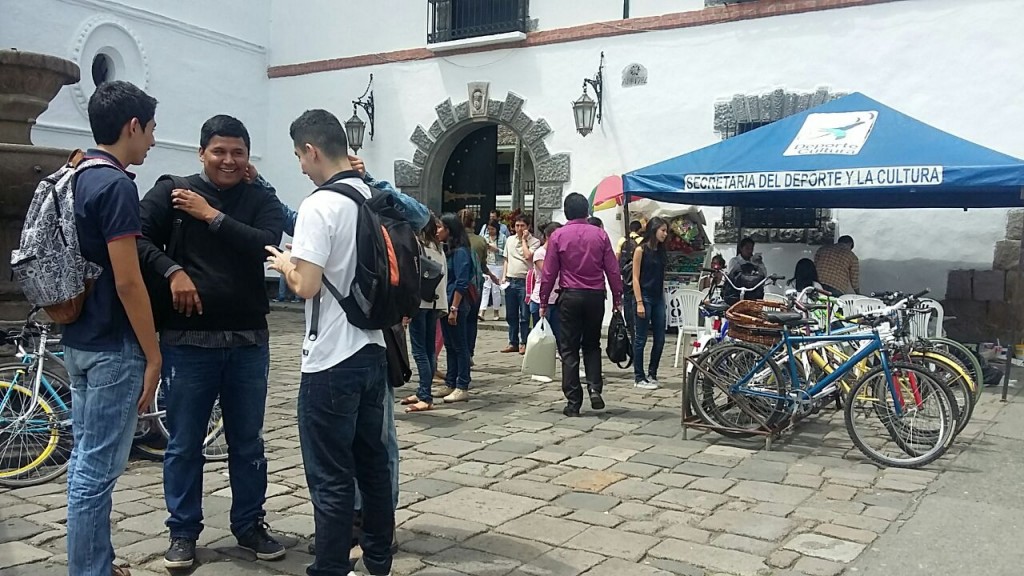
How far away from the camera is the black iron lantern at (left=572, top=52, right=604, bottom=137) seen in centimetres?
1266

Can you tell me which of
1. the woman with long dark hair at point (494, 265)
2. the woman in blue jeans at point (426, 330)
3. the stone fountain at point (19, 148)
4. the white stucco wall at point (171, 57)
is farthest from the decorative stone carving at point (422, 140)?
the stone fountain at point (19, 148)

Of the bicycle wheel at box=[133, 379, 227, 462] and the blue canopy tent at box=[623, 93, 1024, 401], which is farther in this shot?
the blue canopy tent at box=[623, 93, 1024, 401]

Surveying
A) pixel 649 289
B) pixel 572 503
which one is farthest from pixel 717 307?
pixel 572 503

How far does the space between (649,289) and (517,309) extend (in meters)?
2.72

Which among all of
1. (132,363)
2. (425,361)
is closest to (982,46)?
(425,361)

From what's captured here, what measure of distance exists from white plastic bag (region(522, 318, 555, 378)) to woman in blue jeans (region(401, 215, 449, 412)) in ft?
2.63

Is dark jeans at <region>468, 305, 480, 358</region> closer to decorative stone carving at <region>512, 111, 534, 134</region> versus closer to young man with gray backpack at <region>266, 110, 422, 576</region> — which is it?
young man with gray backpack at <region>266, 110, 422, 576</region>

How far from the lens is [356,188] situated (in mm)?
3131

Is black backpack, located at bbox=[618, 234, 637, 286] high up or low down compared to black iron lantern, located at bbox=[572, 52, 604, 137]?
down

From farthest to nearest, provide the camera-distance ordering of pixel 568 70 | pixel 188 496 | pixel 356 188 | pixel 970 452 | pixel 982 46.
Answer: pixel 568 70, pixel 982 46, pixel 970 452, pixel 188 496, pixel 356 188

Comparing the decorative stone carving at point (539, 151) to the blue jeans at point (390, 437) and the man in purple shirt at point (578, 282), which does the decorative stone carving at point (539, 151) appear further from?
the blue jeans at point (390, 437)

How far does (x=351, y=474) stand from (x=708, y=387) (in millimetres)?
3654

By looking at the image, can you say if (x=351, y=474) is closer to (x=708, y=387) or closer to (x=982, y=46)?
(x=708, y=387)

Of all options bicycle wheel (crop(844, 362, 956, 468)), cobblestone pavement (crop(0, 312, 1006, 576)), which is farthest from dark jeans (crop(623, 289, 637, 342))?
bicycle wheel (crop(844, 362, 956, 468))
